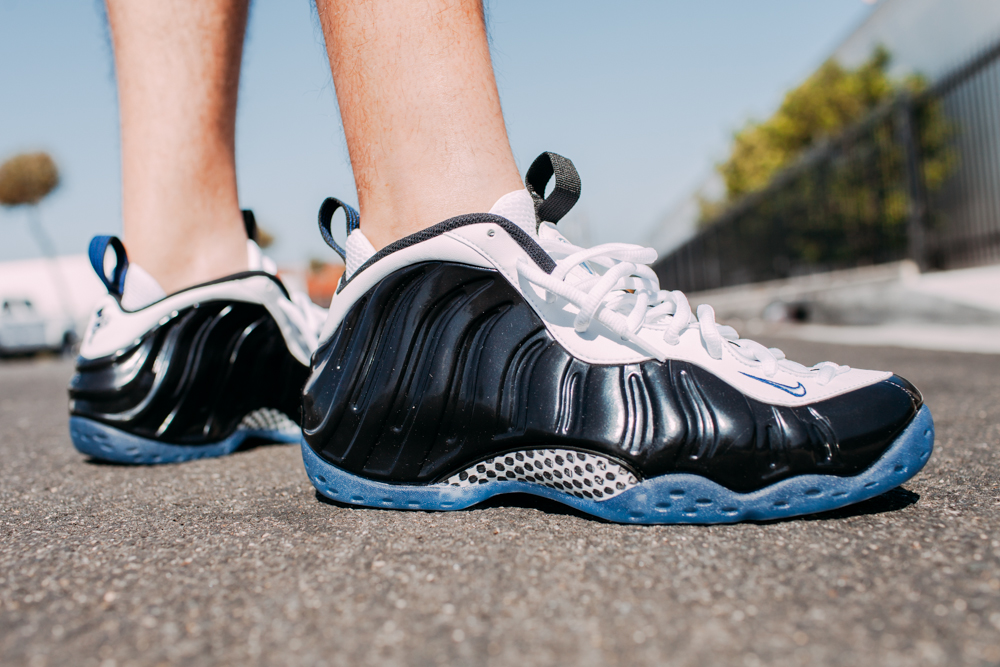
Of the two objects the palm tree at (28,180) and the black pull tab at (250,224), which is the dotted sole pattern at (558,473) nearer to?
the black pull tab at (250,224)

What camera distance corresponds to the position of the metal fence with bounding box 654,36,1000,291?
17.3 ft

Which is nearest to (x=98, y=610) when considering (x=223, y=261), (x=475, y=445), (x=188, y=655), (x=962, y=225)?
(x=188, y=655)

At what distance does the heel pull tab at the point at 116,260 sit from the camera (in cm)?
126

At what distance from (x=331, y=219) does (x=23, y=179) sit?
2965cm

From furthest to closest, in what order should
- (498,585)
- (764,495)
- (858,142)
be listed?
(858,142), (764,495), (498,585)

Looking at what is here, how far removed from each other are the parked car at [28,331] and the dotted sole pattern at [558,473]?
16687mm

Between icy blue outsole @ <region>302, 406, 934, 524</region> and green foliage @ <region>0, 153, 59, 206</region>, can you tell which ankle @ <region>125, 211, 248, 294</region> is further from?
A: green foliage @ <region>0, 153, 59, 206</region>

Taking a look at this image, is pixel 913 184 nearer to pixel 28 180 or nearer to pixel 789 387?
pixel 789 387

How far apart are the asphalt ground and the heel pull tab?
504mm

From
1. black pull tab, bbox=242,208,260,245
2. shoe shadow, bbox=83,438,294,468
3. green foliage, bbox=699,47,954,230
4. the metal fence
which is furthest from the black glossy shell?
green foliage, bbox=699,47,954,230

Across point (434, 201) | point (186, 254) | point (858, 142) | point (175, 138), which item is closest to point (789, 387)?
point (434, 201)

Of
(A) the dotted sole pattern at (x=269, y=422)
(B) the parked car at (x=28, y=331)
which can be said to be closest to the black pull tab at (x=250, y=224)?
(A) the dotted sole pattern at (x=269, y=422)

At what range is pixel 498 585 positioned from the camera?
589 mm

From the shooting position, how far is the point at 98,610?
1.84 ft
